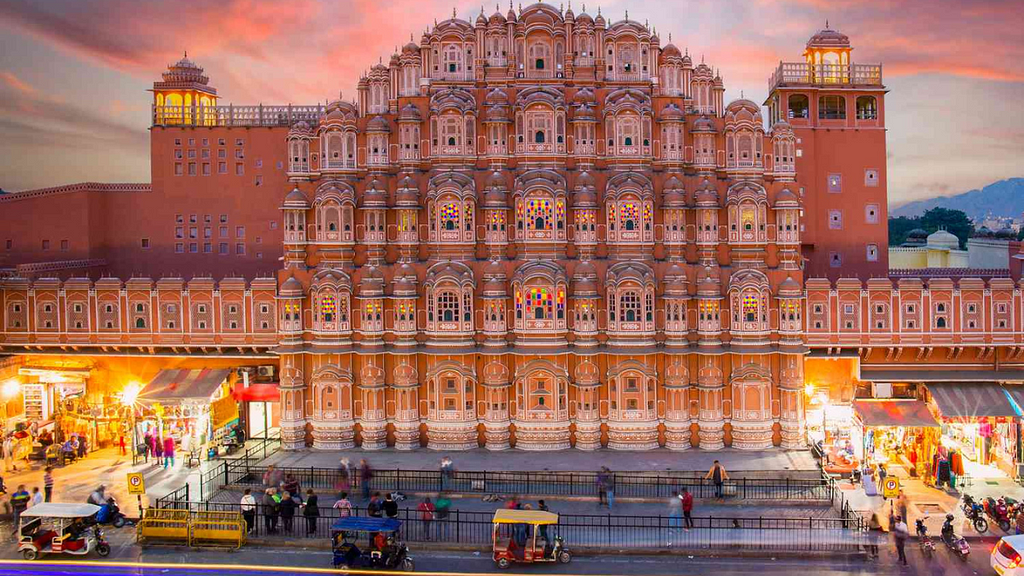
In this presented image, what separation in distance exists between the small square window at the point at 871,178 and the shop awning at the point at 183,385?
111 feet

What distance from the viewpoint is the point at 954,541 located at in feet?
96.9

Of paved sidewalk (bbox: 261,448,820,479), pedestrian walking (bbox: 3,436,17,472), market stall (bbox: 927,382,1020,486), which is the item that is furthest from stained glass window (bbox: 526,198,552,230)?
pedestrian walking (bbox: 3,436,17,472)

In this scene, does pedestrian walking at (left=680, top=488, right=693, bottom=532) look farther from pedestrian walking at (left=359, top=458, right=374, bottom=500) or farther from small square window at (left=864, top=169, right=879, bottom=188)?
small square window at (left=864, top=169, right=879, bottom=188)

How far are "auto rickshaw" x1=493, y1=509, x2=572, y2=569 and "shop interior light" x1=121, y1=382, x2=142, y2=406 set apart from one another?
885 inches

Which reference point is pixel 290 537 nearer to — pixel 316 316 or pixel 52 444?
pixel 316 316

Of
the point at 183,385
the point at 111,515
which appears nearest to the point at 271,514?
the point at 111,515

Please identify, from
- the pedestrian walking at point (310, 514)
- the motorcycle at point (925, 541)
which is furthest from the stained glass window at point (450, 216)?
the motorcycle at point (925, 541)

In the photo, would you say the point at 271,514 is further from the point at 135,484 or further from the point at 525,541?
the point at 525,541

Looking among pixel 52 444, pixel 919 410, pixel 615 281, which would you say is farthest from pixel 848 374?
pixel 52 444

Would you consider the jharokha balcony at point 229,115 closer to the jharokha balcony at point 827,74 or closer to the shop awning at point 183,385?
the shop awning at point 183,385

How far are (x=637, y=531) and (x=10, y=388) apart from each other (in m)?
30.7

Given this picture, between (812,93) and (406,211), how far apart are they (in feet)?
75.5

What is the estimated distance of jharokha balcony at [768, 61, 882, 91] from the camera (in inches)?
1902

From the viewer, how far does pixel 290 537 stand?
100ft
